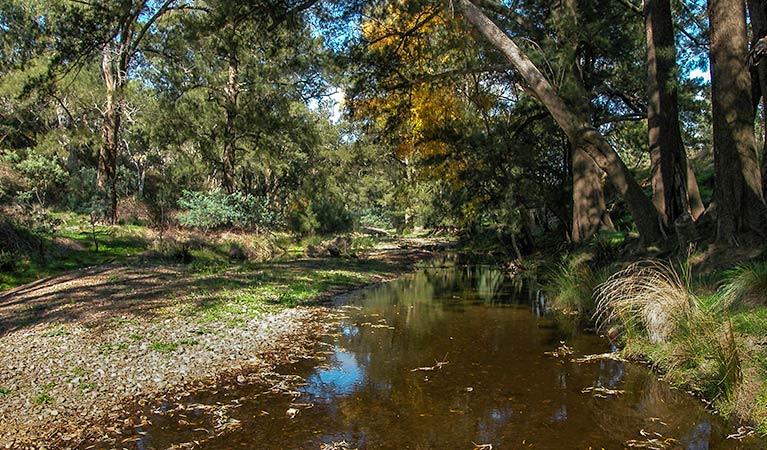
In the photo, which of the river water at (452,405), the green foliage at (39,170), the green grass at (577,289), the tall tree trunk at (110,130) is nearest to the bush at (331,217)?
the tall tree trunk at (110,130)

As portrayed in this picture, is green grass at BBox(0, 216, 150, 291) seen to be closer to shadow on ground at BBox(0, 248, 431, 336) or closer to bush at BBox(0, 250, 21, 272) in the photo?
bush at BBox(0, 250, 21, 272)

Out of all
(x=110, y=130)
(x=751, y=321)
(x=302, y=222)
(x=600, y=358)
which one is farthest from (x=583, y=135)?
(x=302, y=222)

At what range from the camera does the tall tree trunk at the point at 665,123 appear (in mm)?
10453

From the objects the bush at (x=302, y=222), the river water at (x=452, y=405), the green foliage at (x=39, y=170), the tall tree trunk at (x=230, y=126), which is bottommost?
the river water at (x=452, y=405)

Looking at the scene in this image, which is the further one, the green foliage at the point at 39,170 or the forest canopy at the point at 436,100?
the green foliage at the point at 39,170

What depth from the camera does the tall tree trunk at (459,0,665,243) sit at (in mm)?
9617

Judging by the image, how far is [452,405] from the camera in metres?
5.45

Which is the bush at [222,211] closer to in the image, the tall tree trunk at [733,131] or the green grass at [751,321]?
the tall tree trunk at [733,131]

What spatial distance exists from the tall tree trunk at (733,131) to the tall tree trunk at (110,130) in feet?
61.1

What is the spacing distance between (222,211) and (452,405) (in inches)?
622

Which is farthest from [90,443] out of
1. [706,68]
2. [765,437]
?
[706,68]

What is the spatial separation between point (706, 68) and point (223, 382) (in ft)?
55.5

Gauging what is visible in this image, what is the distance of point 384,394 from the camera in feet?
19.0

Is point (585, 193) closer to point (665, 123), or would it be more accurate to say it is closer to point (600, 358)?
point (665, 123)
